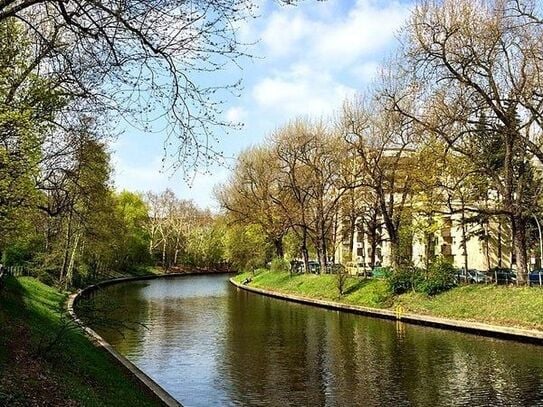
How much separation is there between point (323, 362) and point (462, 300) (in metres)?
12.8

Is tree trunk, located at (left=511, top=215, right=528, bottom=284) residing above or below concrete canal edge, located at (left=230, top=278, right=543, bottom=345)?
above

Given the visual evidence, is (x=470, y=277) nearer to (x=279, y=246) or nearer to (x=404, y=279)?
(x=404, y=279)

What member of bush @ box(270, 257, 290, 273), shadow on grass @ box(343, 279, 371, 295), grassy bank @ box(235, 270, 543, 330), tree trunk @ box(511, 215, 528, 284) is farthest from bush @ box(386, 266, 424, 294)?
bush @ box(270, 257, 290, 273)

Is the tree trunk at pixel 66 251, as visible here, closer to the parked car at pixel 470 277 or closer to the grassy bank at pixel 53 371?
the grassy bank at pixel 53 371

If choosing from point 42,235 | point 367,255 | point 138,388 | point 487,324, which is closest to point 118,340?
point 138,388

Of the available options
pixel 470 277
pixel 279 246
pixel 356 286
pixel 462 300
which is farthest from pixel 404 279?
pixel 279 246

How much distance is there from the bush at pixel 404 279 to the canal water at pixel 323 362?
3907 millimetres

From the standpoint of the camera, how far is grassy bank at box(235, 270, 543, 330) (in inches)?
1013

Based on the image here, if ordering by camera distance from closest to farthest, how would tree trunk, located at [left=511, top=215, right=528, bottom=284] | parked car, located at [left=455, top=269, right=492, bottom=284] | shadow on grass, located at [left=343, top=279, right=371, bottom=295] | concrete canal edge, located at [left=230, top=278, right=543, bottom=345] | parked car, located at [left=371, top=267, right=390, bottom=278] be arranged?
1. concrete canal edge, located at [left=230, top=278, right=543, bottom=345]
2. tree trunk, located at [left=511, top=215, right=528, bottom=284]
3. parked car, located at [left=455, top=269, right=492, bottom=284]
4. parked car, located at [left=371, top=267, right=390, bottom=278]
5. shadow on grass, located at [left=343, top=279, right=371, bottom=295]

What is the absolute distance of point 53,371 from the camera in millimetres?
12320

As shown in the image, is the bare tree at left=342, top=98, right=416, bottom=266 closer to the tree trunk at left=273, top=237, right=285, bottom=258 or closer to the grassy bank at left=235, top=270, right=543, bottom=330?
the grassy bank at left=235, top=270, right=543, bottom=330

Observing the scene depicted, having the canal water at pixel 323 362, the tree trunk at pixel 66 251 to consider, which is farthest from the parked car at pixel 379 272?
the tree trunk at pixel 66 251

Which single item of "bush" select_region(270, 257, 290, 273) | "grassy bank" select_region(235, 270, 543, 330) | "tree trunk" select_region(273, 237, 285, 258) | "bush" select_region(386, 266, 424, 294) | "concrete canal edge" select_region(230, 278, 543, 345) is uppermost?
"tree trunk" select_region(273, 237, 285, 258)

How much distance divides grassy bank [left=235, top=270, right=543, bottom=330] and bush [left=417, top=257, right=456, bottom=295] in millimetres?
456
